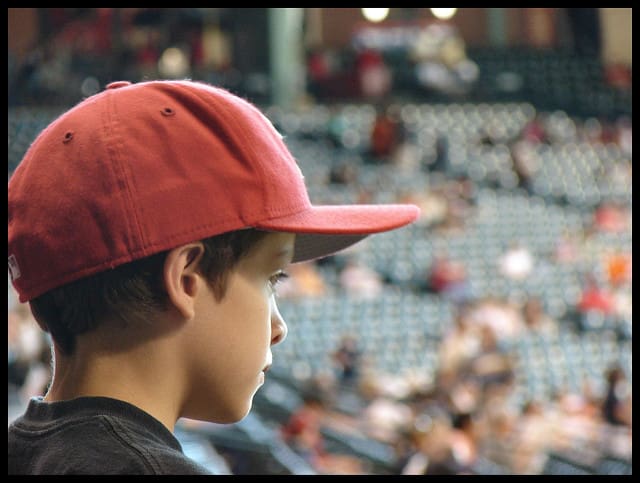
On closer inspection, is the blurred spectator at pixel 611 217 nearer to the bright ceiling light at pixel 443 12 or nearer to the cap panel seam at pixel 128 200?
the bright ceiling light at pixel 443 12

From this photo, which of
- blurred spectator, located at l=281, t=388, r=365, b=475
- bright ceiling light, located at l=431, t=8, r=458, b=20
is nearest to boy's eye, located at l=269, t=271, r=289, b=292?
blurred spectator, located at l=281, t=388, r=365, b=475

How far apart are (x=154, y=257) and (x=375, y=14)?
1710cm

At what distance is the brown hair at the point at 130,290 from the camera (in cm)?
98

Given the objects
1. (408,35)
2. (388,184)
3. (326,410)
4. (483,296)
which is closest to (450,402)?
(326,410)

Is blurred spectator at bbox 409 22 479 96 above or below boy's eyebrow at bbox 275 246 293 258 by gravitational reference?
below

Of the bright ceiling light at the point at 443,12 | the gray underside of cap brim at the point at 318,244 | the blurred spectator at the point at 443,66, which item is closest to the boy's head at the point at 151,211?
the gray underside of cap brim at the point at 318,244

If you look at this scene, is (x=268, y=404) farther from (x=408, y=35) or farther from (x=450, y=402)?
(x=408, y=35)

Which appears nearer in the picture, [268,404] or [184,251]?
[184,251]

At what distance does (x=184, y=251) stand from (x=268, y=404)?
6003 millimetres

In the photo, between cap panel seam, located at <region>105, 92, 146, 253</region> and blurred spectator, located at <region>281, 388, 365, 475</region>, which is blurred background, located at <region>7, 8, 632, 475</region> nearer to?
blurred spectator, located at <region>281, 388, 365, 475</region>

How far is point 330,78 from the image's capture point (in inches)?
546

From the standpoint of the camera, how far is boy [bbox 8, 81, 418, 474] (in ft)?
3.18

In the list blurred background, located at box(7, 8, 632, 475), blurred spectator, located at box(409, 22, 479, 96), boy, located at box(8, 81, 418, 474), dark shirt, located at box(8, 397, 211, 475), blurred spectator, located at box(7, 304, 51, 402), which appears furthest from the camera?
blurred spectator, located at box(409, 22, 479, 96)

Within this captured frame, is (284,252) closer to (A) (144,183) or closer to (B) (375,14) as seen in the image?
(A) (144,183)
